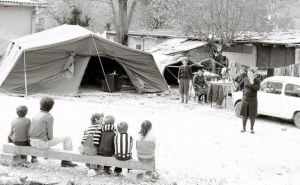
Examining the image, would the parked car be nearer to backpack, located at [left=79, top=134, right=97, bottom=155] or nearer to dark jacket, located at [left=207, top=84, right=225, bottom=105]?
dark jacket, located at [left=207, top=84, right=225, bottom=105]

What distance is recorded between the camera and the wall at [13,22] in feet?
96.5

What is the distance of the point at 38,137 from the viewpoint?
8906 millimetres

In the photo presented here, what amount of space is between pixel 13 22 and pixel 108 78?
38.4 ft

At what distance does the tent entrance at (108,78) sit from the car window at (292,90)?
24.5 ft

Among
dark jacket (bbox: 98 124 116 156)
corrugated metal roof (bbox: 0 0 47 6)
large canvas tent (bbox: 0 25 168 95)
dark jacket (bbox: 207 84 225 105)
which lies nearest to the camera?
dark jacket (bbox: 98 124 116 156)

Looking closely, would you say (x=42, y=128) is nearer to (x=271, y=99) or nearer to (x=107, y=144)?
(x=107, y=144)

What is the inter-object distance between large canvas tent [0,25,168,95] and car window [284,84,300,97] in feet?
22.1

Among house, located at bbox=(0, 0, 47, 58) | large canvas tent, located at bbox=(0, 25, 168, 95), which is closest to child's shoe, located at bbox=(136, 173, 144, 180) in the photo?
large canvas tent, located at bbox=(0, 25, 168, 95)

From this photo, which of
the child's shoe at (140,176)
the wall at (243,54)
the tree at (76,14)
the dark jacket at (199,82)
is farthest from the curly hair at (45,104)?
the tree at (76,14)

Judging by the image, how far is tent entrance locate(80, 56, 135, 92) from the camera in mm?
20531

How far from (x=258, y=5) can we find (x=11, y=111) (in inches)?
515

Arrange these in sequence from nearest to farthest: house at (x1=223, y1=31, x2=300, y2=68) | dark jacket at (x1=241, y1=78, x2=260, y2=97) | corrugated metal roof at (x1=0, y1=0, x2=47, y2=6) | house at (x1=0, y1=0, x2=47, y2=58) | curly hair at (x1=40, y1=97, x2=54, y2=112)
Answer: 1. curly hair at (x1=40, y1=97, x2=54, y2=112)
2. dark jacket at (x1=241, y1=78, x2=260, y2=97)
3. house at (x1=223, y1=31, x2=300, y2=68)
4. corrugated metal roof at (x1=0, y1=0, x2=47, y2=6)
5. house at (x1=0, y1=0, x2=47, y2=58)

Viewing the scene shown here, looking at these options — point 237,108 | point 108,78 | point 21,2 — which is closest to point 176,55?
point 108,78

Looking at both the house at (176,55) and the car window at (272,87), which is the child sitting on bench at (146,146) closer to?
the car window at (272,87)
